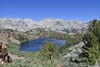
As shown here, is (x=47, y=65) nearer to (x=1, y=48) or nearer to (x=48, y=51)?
(x=1, y=48)

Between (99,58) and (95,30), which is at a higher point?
(95,30)

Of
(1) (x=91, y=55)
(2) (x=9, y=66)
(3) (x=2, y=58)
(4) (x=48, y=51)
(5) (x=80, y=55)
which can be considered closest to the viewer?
(2) (x=9, y=66)

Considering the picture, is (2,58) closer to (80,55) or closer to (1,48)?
(1,48)

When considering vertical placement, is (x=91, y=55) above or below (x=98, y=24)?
below

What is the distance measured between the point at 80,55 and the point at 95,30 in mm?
12665

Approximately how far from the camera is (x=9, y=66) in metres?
19.8

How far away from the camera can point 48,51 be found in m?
75.6

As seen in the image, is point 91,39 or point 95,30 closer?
point 91,39

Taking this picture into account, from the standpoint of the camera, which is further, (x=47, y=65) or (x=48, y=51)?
(x=48, y=51)

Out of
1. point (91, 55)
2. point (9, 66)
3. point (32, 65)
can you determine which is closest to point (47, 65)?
point (32, 65)

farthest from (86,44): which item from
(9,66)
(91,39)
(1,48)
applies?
(9,66)

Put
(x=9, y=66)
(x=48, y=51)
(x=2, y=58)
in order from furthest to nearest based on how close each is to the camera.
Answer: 1. (x=48, y=51)
2. (x=2, y=58)
3. (x=9, y=66)

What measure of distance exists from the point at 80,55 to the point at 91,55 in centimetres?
793

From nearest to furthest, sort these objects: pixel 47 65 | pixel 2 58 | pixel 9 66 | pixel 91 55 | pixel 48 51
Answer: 1. pixel 9 66
2. pixel 47 65
3. pixel 2 58
4. pixel 91 55
5. pixel 48 51
